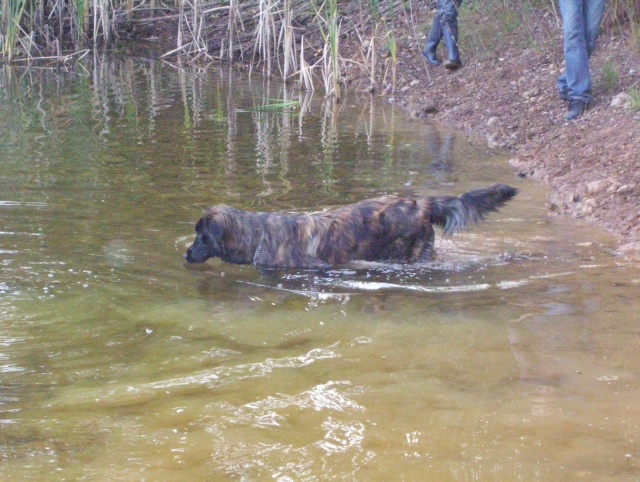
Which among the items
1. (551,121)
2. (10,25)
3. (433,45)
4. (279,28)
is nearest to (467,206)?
(551,121)

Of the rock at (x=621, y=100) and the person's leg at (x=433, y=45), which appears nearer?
the rock at (x=621, y=100)

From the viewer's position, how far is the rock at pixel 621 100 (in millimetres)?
9695

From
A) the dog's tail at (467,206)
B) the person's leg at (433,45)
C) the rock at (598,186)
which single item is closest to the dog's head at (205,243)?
the dog's tail at (467,206)

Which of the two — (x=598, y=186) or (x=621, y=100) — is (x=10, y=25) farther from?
(x=598, y=186)

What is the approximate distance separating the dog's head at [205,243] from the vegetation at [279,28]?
6.48 meters

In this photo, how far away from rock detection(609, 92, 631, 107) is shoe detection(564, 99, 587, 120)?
35 centimetres

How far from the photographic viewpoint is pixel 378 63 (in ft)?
51.5

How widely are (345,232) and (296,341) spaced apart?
1965 mm

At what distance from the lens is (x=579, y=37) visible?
32.2 ft

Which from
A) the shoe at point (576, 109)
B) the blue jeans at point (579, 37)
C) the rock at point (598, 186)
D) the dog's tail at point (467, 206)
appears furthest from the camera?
the shoe at point (576, 109)

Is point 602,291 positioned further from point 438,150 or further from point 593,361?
point 438,150

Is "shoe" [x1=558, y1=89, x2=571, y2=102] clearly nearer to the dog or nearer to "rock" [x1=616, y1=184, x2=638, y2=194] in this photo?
"rock" [x1=616, y1=184, x2=638, y2=194]

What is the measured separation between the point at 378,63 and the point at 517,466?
42.6 feet

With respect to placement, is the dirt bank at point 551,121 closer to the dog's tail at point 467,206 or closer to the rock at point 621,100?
the rock at point 621,100
